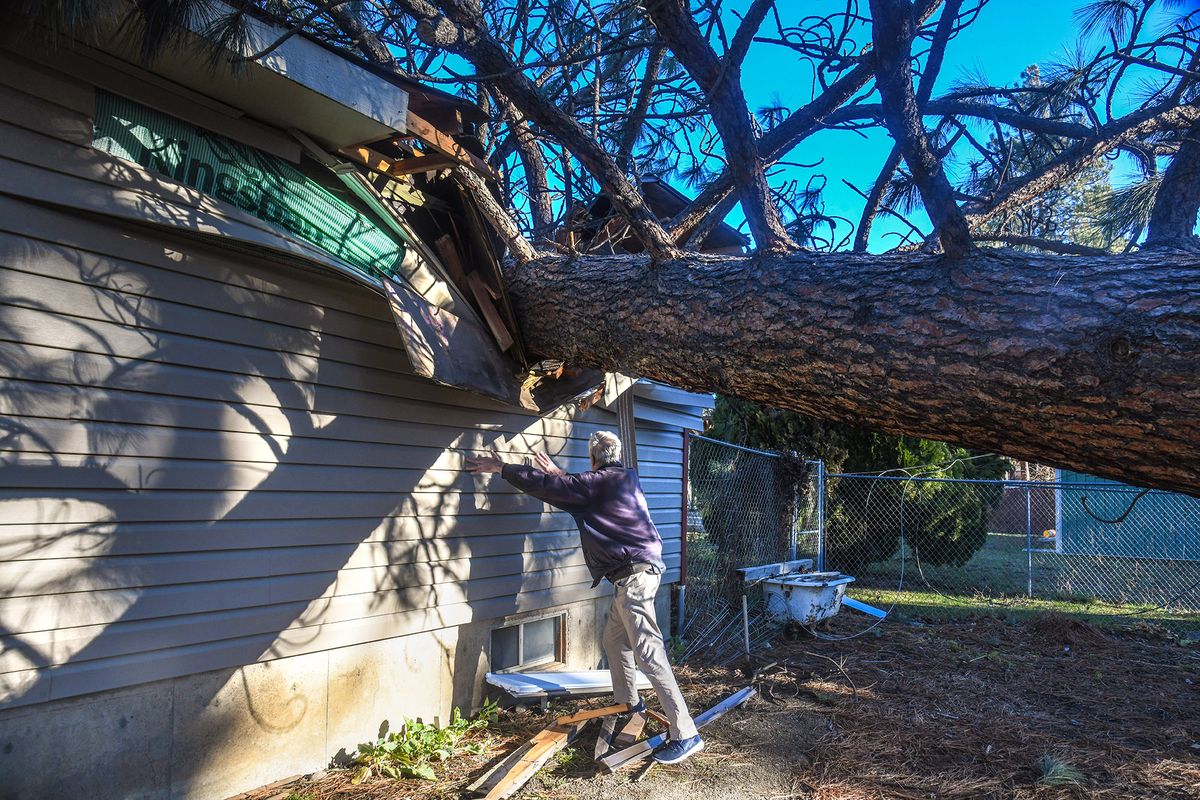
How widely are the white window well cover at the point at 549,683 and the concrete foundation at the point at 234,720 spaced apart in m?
0.21

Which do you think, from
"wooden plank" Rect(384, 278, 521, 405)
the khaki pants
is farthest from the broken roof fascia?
the khaki pants

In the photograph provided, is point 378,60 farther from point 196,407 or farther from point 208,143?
point 196,407

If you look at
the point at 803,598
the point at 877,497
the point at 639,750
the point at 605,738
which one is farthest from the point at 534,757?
the point at 877,497

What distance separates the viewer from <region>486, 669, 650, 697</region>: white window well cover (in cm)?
509

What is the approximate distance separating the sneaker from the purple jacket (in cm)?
103

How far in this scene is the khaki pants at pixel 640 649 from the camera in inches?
181

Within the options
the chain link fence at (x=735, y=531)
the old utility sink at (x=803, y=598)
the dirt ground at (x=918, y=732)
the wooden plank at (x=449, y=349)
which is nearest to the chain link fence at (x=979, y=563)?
the chain link fence at (x=735, y=531)

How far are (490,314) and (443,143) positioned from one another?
1.19 meters

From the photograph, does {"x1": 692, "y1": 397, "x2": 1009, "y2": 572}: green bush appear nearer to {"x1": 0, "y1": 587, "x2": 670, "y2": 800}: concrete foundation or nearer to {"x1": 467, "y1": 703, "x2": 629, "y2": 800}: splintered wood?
{"x1": 467, "y1": 703, "x2": 629, "y2": 800}: splintered wood

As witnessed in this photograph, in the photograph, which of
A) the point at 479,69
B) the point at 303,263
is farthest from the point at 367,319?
the point at 479,69

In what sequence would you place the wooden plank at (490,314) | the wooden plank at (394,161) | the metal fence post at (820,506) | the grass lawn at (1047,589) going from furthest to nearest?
the metal fence post at (820,506)
the grass lawn at (1047,589)
the wooden plank at (490,314)
the wooden plank at (394,161)

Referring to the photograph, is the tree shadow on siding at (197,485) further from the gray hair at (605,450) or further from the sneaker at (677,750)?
the sneaker at (677,750)

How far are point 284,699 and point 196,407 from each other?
1.58m

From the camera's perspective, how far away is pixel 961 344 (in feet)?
9.98
